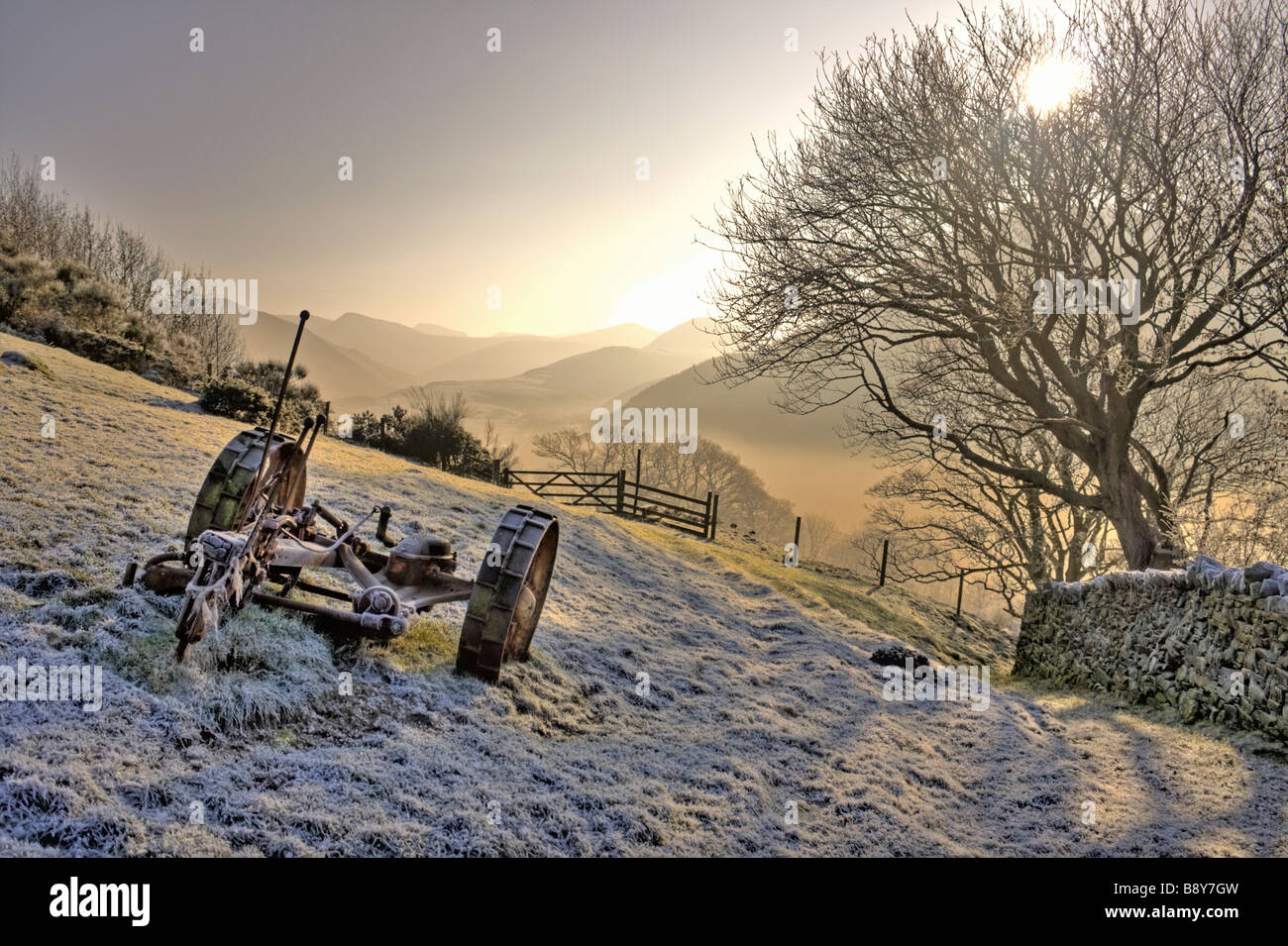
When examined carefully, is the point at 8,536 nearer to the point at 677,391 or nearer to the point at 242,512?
the point at 242,512

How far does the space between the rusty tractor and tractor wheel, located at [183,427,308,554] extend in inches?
0.4

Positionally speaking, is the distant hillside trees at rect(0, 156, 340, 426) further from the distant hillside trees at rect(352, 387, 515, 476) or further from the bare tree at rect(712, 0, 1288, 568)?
the bare tree at rect(712, 0, 1288, 568)

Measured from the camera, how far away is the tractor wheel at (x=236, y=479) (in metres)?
6.51

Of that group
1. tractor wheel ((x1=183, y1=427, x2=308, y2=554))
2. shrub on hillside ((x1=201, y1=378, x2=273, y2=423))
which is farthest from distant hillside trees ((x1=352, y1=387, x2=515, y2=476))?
tractor wheel ((x1=183, y1=427, x2=308, y2=554))

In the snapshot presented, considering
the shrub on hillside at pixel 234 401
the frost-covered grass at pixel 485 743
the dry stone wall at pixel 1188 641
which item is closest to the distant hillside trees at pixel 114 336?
the shrub on hillside at pixel 234 401

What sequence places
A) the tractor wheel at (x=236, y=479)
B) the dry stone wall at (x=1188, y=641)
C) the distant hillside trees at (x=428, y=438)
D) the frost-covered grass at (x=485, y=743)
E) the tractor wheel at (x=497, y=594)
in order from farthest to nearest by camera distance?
the distant hillside trees at (x=428, y=438), the dry stone wall at (x=1188, y=641), the tractor wheel at (x=236, y=479), the tractor wheel at (x=497, y=594), the frost-covered grass at (x=485, y=743)

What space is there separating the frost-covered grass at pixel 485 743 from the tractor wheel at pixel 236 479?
79cm

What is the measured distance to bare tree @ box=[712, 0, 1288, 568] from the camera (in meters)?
11.9

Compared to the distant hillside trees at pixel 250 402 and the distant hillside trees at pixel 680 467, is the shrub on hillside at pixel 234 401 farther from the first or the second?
the distant hillside trees at pixel 680 467

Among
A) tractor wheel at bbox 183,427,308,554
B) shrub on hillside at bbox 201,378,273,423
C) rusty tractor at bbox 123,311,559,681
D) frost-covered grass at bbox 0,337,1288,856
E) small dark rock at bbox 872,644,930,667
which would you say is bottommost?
small dark rock at bbox 872,644,930,667

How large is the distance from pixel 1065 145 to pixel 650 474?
47460 millimetres

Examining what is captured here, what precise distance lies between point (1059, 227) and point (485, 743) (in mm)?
13272
